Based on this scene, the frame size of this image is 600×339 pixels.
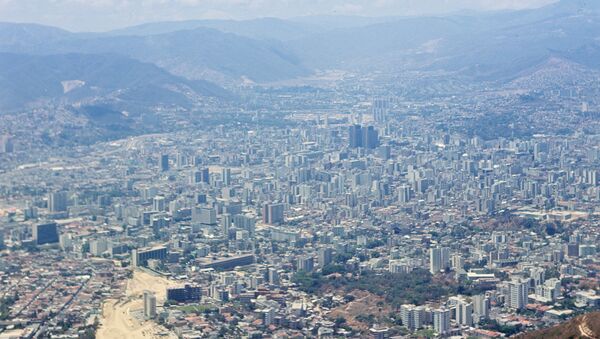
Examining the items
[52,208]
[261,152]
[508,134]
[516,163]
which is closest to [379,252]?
[52,208]

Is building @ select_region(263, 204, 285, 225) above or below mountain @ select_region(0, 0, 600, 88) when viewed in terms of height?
below

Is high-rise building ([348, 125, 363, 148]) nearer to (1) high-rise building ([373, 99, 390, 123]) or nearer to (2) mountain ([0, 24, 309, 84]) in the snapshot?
(1) high-rise building ([373, 99, 390, 123])

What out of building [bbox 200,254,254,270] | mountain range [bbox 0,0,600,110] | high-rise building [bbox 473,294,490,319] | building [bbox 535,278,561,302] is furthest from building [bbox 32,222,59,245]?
mountain range [bbox 0,0,600,110]

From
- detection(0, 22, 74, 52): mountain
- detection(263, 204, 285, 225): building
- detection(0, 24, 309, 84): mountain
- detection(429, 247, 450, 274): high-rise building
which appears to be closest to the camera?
detection(429, 247, 450, 274): high-rise building

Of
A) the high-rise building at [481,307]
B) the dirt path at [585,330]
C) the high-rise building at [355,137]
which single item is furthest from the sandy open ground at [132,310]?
the high-rise building at [355,137]

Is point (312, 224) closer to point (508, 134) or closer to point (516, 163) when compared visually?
point (516, 163)

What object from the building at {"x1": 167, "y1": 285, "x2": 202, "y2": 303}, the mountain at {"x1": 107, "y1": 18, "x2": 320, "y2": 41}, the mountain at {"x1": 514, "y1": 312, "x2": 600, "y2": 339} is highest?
the mountain at {"x1": 107, "y1": 18, "x2": 320, "y2": 41}
